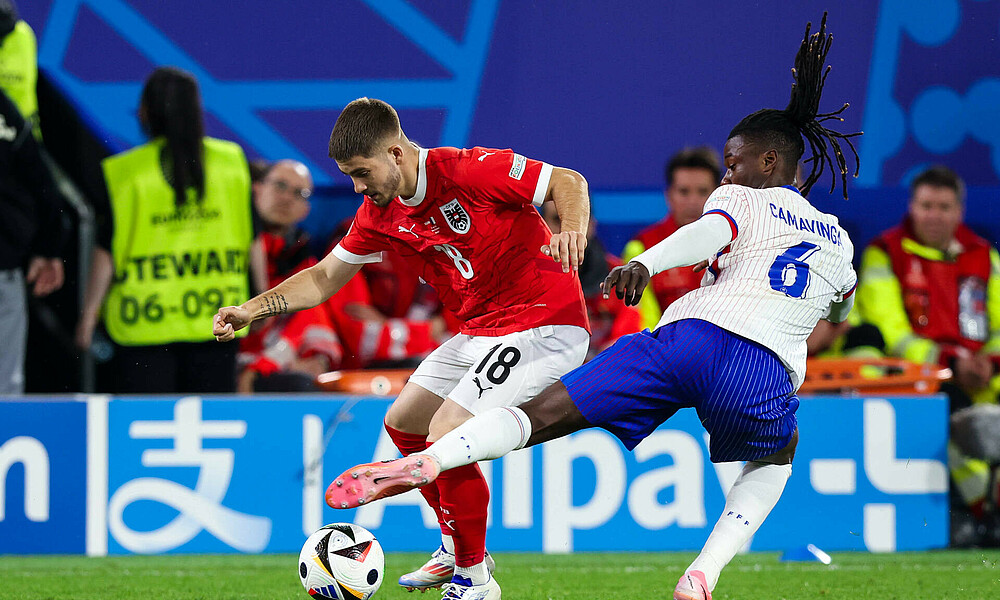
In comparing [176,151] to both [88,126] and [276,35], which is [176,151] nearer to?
[88,126]

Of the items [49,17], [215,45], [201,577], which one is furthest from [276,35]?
[201,577]

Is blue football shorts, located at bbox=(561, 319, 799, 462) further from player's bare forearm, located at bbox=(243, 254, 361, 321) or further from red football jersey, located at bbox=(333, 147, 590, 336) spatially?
player's bare forearm, located at bbox=(243, 254, 361, 321)

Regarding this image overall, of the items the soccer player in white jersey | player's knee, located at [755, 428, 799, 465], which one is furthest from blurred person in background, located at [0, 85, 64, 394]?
player's knee, located at [755, 428, 799, 465]

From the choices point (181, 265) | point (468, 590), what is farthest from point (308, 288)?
point (181, 265)

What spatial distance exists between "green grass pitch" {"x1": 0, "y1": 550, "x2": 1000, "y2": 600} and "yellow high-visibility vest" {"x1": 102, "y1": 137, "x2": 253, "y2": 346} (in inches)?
→ 43.3

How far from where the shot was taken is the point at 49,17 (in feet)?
A: 24.8

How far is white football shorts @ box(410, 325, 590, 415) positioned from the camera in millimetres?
3564

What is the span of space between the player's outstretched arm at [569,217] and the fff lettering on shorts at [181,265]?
8.74 ft

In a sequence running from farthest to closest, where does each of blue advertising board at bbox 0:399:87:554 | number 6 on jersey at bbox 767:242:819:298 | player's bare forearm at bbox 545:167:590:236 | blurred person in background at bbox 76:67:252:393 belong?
1. blurred person in background at bbox 76:67:252:393
2. blue advertising board at bbox 0:399:87:554
3. player's bare forearm at bbox 545:167:590:236
4. number 6 on jersey at bbox 767:242:819:298

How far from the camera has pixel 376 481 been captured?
284 centimetres

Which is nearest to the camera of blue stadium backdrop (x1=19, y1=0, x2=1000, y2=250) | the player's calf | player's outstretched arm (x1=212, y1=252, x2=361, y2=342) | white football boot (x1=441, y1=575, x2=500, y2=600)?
the player's calf

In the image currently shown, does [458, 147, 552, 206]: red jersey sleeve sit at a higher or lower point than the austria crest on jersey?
higher

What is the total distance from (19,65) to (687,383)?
16.2 feet

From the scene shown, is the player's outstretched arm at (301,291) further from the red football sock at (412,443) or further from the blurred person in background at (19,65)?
Answer: the blurred person in background at (19,65)
